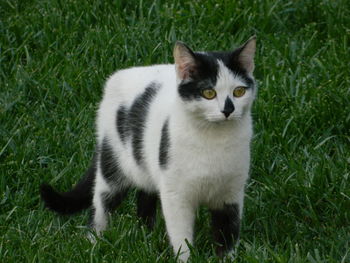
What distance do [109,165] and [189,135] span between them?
82 cm

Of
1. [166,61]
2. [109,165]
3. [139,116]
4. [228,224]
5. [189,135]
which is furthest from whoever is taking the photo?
[166,61]

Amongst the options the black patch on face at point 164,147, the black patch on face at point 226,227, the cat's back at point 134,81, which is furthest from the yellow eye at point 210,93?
the black patch on face at point 226,227

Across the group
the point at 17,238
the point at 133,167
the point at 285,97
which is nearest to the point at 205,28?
the point at 285,97

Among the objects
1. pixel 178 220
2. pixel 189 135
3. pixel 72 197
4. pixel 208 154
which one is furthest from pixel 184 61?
pixel 72 197

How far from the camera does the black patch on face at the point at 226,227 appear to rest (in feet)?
15.7

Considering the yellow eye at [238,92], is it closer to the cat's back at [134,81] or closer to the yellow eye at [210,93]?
the yellow eye at [210,93]

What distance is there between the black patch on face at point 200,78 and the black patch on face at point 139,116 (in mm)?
467

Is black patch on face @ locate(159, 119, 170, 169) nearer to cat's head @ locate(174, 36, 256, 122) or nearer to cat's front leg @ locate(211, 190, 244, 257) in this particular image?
cat's head @ locate(174, 36, 256, 122)

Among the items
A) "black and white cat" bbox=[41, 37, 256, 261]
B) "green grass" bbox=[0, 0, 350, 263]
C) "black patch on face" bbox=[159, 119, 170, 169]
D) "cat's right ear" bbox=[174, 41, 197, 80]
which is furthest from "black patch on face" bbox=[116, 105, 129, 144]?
"cat's right ear" bbox=[174, 41, 197, 80]

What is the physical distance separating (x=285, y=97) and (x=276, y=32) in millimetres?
1208

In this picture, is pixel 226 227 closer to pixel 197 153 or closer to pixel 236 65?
pixel 197 153

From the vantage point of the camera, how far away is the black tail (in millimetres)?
5301

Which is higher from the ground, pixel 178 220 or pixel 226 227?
pixel 178 220

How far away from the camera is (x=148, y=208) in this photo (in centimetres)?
538
